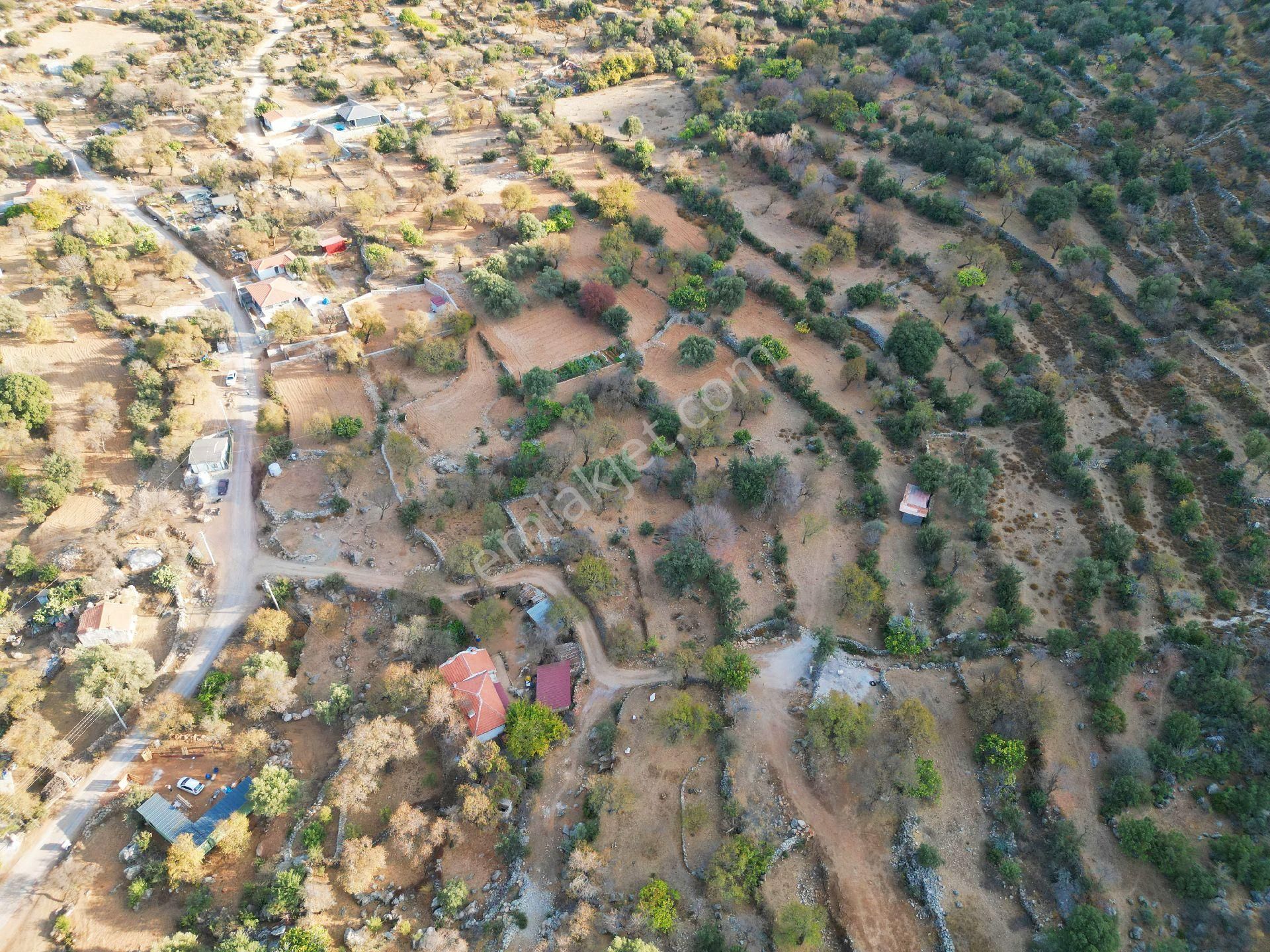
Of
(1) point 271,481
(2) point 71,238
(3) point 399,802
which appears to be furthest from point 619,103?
(3) point 399,802

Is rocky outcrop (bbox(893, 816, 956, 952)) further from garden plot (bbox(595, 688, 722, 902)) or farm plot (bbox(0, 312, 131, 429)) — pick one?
farm plot (bbox(0, 312, 131, 429))

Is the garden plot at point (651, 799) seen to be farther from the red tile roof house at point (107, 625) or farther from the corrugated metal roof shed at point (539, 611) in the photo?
the red tile roof house at point (107, 625)

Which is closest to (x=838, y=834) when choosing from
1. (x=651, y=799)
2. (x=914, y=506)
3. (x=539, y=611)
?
(x=651, y=799)

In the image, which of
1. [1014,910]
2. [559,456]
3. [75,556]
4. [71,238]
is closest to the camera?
[1014,910]

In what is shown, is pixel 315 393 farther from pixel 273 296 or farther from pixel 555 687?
pixel 555 687

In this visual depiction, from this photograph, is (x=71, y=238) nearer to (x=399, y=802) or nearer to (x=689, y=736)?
(x=399, y=802)
